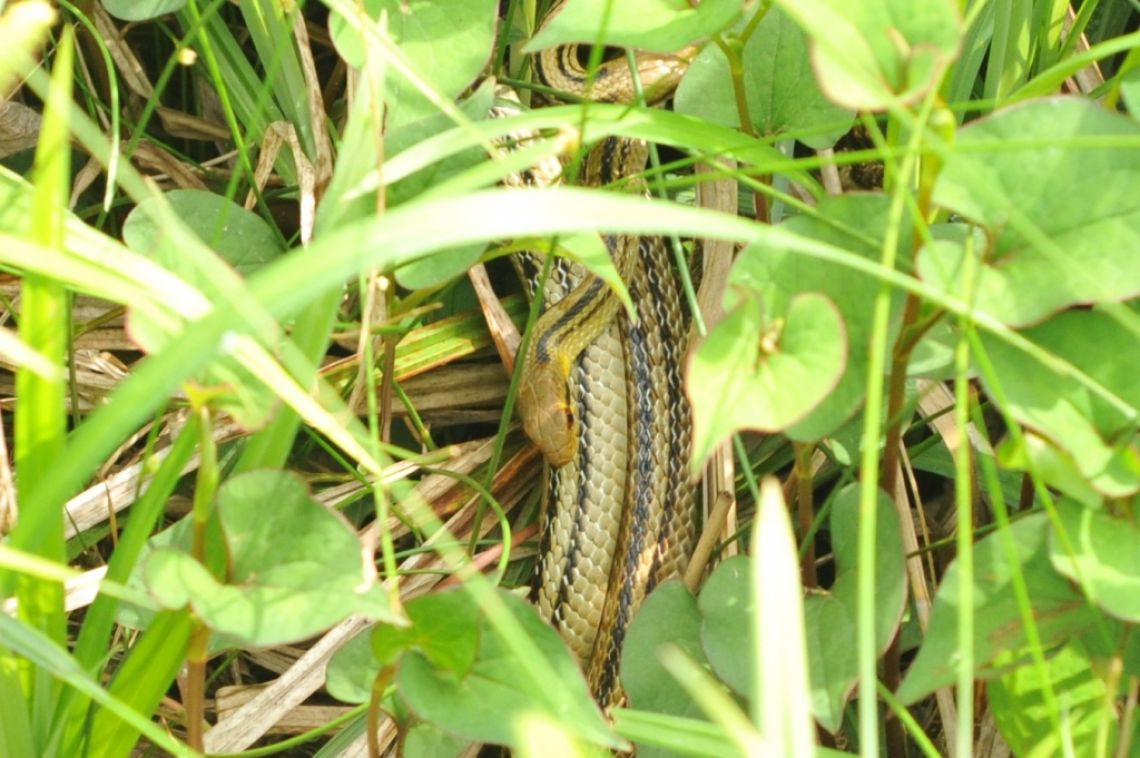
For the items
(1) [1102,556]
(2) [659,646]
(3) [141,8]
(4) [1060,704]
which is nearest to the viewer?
(1) [1102,556]

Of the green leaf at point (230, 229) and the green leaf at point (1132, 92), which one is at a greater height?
the green leaf at point (1132, 92)

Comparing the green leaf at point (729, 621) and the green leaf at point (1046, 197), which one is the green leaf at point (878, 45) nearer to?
the green leaf at point (1046, 197)

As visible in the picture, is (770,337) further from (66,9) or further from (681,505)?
(66,9)

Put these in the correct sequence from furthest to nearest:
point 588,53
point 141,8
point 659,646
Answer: point 588,53, point 141,8, point 659,646

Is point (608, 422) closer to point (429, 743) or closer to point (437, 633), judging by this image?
point (429, 743)

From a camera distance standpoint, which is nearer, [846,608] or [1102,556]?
[1102,556]

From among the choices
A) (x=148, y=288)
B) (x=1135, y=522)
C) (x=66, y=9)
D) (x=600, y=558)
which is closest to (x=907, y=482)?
(x=600, y=558)

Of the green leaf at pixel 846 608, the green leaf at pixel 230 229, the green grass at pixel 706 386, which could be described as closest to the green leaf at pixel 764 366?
the green grass at pixel 706 386

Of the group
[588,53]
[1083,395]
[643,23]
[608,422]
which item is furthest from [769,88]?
[588,53]
